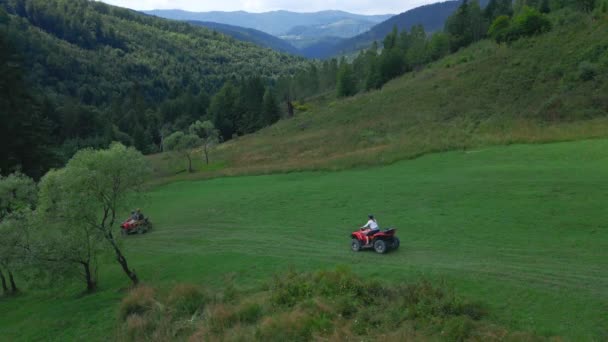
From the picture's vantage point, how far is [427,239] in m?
19.7

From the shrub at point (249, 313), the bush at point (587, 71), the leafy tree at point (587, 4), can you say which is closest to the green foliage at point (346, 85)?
the leafy tree at point (587, 4)

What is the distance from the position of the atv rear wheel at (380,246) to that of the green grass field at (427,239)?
19.0 inches

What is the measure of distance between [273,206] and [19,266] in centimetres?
1477

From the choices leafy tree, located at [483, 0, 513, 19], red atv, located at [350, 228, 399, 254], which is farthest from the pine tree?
red atv, located at [350, 228, 399, 254]

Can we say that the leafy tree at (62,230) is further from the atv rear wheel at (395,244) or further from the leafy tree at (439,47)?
the leafy tree at (439,47)

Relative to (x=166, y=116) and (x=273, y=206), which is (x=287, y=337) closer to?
(x=273, y=206)

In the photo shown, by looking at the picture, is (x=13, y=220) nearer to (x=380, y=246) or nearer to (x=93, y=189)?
(x=93, y=189)

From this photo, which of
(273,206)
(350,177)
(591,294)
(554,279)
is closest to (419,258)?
(554,279)

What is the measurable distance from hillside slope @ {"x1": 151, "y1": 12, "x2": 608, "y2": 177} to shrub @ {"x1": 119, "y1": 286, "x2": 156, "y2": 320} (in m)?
23.9

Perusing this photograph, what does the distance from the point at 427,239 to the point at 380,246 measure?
2.20 metres

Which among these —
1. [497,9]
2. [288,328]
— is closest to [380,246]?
[288,328]

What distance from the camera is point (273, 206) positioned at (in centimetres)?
3039

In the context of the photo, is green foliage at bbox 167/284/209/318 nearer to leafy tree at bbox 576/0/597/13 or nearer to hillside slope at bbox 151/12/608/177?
hillside slope at bbox 151/12/608/177

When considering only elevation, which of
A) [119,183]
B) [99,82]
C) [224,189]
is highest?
[99,82]
